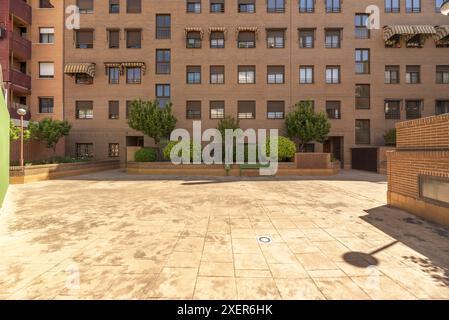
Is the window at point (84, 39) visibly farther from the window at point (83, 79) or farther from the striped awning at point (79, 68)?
the window at point (83, 79)

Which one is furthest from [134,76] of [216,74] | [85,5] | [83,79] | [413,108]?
→ [413,108]

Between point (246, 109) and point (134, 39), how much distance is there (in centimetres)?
1489

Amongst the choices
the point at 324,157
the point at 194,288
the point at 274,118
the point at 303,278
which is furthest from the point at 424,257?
the point at 274,118

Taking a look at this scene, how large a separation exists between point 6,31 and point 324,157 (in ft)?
106

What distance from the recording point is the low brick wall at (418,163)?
230 inches

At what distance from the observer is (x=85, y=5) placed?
76.2ft

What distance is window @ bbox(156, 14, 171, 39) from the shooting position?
76.3 feet

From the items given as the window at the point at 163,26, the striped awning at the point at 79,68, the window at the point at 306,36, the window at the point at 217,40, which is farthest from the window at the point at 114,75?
Answer: the window at the point at 306,36

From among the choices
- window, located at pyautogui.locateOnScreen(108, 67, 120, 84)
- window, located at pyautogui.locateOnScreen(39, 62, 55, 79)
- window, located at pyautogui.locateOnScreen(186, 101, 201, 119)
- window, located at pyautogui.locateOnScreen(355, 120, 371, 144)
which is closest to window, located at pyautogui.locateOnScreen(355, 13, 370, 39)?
window, located at pyautogui.locateOnScreen(355, 120, 371, 144)

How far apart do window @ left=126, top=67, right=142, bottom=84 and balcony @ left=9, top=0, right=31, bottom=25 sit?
1139 cm

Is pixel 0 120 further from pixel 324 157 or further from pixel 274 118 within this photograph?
pixel 274 118

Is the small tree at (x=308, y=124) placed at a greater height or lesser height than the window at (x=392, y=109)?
lesser

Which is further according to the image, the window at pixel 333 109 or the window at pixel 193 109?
the window at pixel 193 109

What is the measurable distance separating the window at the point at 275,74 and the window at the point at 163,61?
37.0 ft
